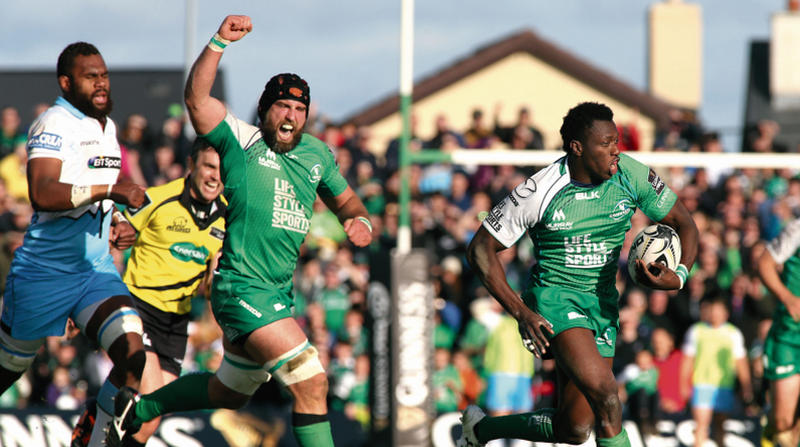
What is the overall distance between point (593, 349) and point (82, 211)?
10.7 feet

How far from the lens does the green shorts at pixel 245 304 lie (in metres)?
7.05

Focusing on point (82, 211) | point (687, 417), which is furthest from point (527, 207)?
point (687, 417)

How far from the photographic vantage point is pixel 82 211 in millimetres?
7781

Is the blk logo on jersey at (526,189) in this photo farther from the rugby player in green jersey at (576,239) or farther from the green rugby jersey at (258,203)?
the green rugby jersey at (258,203)

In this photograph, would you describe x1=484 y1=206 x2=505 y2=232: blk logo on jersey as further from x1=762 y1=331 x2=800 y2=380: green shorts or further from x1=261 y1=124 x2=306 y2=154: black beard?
x1=762 y1=331 x2=800 y2=380: green shorts

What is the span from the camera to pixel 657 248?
7332mm

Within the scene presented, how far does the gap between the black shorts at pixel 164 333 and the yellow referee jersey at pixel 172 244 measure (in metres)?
0.05

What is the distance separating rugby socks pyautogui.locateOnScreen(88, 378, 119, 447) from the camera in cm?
779

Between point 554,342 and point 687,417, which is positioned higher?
point 554,342

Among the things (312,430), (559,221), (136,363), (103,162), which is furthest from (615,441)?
(103,162)

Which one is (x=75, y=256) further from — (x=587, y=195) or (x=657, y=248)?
(x=657, y=248)

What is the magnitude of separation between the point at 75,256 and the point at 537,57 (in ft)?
96.6

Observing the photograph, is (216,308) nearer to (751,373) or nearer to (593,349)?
(593,349)

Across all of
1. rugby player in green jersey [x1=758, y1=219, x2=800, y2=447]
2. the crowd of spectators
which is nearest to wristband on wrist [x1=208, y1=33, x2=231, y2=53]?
rugby player in green jersey [x1=758, y1=219, x2=800, y2=447]
